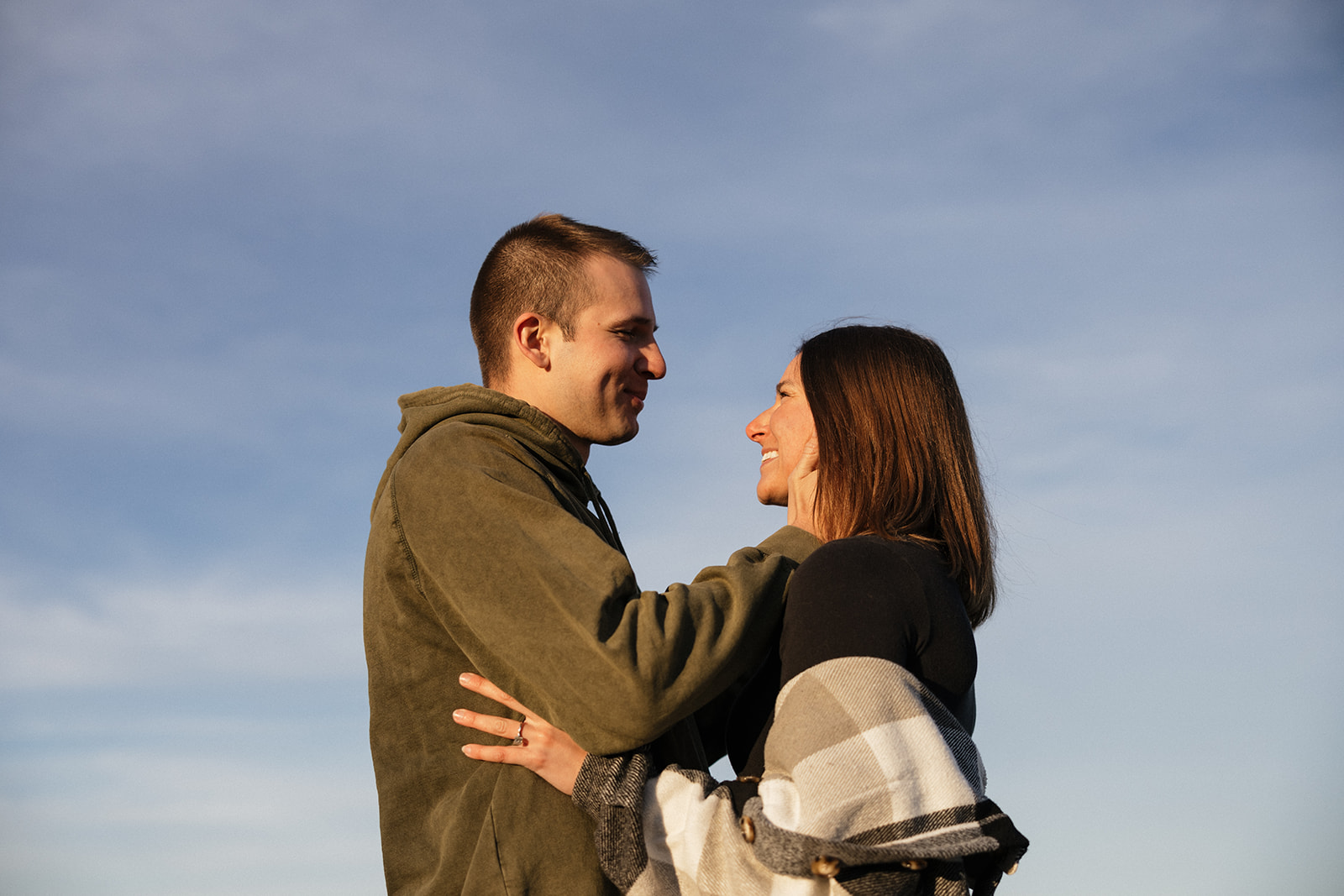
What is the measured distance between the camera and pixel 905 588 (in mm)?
2898

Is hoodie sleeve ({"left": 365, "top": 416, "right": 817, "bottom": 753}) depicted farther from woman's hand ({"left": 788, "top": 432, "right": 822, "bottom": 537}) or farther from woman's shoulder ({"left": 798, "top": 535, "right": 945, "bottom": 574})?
woman's hand ({"left": 788, "top": 432, "right": 822, "bottom": 537})

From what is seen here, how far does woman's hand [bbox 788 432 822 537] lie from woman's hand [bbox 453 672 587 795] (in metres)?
1.06

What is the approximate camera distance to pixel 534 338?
403 cm

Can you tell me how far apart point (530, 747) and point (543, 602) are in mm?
387

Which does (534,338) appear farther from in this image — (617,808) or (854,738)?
(854,738)

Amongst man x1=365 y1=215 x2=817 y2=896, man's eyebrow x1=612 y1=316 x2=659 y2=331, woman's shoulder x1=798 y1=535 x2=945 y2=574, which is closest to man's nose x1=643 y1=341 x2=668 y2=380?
man's eyebrow x1=612 y1=316 x2=659 y2=331

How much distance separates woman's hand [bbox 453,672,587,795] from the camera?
2.85 meters

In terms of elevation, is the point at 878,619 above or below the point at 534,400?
below

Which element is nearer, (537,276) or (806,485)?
(806,485)

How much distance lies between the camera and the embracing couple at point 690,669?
2.62 meters

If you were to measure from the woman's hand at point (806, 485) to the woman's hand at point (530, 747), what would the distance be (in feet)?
3.49

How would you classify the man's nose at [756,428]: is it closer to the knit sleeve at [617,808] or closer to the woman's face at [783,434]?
the woman's face at [783,434]

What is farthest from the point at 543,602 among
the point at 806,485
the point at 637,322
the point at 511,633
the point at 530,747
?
the point at 637,322

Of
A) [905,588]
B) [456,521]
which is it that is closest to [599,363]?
[456,521]
